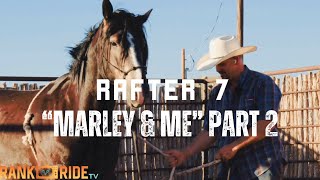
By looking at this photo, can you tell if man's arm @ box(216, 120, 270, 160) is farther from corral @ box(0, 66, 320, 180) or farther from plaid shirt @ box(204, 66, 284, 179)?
corral @ box(0, 66, 320, 180)

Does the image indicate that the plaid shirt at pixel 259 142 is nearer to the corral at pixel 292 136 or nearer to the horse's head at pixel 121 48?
the horse's head at pixel 121 48

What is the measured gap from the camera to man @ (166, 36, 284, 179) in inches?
191

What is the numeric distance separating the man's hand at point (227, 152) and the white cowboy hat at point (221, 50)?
0.60m

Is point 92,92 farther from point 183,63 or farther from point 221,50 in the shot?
point 183,63

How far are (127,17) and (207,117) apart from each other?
1.17 m

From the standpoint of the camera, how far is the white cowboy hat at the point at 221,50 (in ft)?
16.3

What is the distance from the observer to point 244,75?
197 inches

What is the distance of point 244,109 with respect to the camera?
16.3 feet

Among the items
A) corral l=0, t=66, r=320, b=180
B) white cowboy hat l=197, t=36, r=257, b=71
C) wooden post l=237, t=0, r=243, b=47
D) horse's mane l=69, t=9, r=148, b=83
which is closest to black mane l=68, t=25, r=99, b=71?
horse's mane l=69, t=9, r=148, b=83

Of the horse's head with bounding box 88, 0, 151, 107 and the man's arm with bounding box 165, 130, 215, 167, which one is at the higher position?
the horse's head with bounding box 88, 0, 151, 107

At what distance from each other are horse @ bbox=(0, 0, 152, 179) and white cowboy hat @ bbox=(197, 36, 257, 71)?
1.83ft

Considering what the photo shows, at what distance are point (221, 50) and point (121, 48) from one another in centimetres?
94

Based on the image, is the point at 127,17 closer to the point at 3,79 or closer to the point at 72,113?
the point at 72,113

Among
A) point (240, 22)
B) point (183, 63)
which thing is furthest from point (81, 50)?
point (183, 63)
